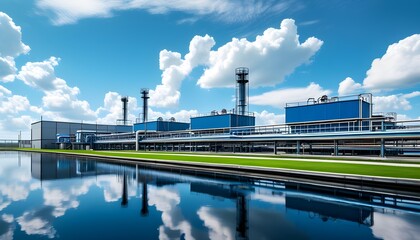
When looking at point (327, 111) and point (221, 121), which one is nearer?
point (327, 111)

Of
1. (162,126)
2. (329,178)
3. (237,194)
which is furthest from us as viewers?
(162,126)

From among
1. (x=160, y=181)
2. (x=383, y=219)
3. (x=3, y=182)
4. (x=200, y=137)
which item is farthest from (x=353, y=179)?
(x=200, y=137)

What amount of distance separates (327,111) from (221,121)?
2432 centimetres

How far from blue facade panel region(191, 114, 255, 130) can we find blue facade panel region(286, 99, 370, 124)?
14669mm

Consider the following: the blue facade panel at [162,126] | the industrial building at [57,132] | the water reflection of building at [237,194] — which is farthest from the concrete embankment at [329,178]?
the industrial building at [57,132]

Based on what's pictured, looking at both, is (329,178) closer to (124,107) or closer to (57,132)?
(124,107)

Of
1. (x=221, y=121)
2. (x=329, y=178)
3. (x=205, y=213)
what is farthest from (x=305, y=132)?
(x=205, y=213)

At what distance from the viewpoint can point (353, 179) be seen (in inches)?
642

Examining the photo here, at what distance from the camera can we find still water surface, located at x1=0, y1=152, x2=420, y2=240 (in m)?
9.05

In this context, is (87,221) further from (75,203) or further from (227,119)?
Result: (227,119)

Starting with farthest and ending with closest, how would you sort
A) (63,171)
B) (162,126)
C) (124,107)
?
1. (124,107)
2. (162,126)
3. (63,171)

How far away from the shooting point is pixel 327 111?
1692 inches

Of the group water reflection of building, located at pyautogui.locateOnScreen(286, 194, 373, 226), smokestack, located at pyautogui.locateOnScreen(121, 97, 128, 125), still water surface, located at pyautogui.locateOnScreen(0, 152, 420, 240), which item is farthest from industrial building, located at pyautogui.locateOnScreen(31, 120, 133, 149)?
water reflection of building, located at pyautogui.locateOnScreen(286, 194, 373, 226)

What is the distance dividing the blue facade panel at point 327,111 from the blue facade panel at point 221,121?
48.1 ft
